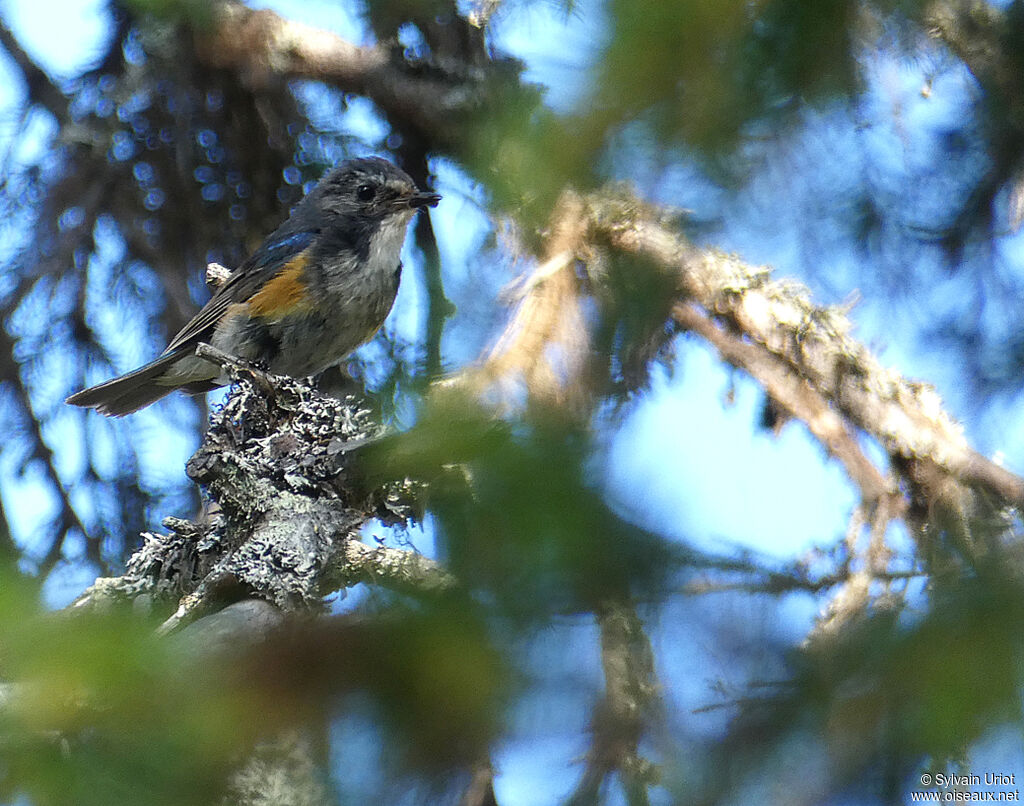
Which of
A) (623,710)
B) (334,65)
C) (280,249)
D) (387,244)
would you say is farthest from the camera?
(387,244)

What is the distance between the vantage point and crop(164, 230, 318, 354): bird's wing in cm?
498

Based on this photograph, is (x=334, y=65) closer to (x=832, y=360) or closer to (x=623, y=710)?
(x=832, y=360)

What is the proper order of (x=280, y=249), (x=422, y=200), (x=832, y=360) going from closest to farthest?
(x=832, y=360) → (x=422, y=200) → (x=280, y=249)

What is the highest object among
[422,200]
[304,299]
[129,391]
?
[422,200]

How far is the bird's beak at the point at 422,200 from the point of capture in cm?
491

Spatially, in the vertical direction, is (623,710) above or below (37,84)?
below

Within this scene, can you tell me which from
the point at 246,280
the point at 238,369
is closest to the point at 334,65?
the point at 246,280

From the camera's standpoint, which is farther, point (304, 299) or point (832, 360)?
point (304, 299)

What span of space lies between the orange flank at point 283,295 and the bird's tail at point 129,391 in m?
0.40

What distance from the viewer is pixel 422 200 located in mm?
4957

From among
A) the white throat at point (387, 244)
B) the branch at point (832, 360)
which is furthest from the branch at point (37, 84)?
the branch at point (832, 360)

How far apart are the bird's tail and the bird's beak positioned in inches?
50.1

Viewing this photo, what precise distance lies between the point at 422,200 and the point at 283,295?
0.82m

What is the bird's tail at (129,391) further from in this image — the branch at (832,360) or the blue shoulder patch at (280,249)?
the branch at (832,360)
